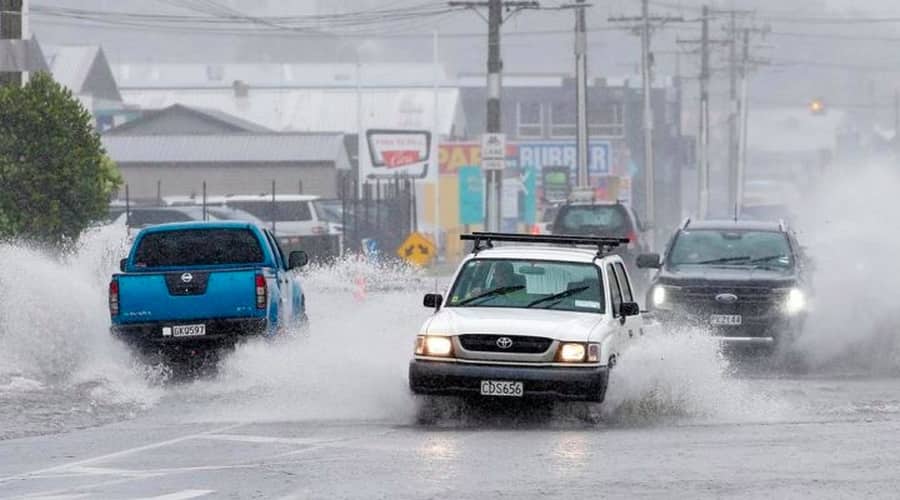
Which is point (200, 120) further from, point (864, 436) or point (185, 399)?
point (864, 436)

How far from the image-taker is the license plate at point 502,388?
16.6 meters

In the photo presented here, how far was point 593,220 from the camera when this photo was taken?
126ft

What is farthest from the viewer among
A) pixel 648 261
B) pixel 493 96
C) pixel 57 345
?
pixel 493 96

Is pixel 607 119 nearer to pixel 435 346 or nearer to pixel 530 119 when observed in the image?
pixel 530 119

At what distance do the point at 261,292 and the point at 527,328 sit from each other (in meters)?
5.57

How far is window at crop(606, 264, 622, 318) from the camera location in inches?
704

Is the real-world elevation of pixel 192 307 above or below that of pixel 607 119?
below

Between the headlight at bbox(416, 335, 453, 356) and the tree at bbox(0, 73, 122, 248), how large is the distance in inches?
515

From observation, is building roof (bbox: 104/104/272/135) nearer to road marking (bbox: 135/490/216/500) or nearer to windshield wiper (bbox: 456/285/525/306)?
windshield wiper (bbox: 456/285/525/306)

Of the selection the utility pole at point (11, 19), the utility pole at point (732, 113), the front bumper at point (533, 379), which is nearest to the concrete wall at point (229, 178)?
the utility pole at point (732, 113)

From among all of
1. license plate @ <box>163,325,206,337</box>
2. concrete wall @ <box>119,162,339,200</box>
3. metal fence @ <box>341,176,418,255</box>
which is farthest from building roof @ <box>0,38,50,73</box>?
concrete wall @ <box>119,162,339,200</box>

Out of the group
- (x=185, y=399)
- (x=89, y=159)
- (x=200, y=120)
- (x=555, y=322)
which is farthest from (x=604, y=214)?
(x=200, y=120)

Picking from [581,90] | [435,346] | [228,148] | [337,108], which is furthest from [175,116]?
[435,346]

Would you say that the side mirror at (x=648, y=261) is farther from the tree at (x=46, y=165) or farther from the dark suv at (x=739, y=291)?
the tree at (x=46, y=165)
